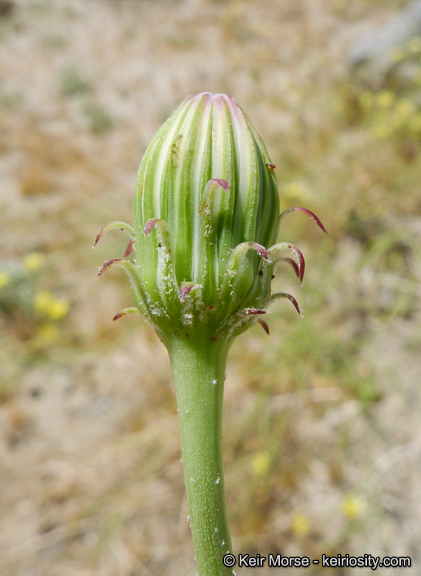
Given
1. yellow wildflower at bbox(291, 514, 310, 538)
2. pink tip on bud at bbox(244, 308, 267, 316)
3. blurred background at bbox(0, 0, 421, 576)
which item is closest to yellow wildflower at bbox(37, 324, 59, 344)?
blurred background at bbox(0, 0, 421, 576)

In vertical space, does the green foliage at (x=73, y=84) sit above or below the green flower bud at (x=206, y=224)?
above

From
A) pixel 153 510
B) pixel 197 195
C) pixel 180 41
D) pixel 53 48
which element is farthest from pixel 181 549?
pixel 53 48

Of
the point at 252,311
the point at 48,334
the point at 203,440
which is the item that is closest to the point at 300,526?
the point at 203,440

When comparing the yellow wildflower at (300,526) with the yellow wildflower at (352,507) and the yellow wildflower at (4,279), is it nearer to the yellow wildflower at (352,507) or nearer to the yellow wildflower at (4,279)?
the yellow wildflower at (352,507)

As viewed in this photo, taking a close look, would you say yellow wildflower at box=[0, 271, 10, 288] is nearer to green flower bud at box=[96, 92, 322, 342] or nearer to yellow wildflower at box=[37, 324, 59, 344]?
yellow wildflower at box=[37, 324, 59, 344]

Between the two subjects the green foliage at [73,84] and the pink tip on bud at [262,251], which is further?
the green foliage at [73,84]

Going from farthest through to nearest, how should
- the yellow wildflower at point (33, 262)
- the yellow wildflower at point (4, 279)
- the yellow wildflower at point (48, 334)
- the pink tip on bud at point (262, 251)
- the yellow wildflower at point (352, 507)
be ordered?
the yellow wildflower at point (33, 262) → the yellow wildflower at point (4, 279) → the yellow wildflower at point (48, 334) → the yellow wildflower at point (352, 507) → the pink tip on bud at point (262, 251)

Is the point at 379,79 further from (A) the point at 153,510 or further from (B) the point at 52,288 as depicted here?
(A) the point at 153,510

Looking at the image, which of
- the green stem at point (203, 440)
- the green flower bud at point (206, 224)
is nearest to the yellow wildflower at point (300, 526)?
the green stem at point (203, 440)
